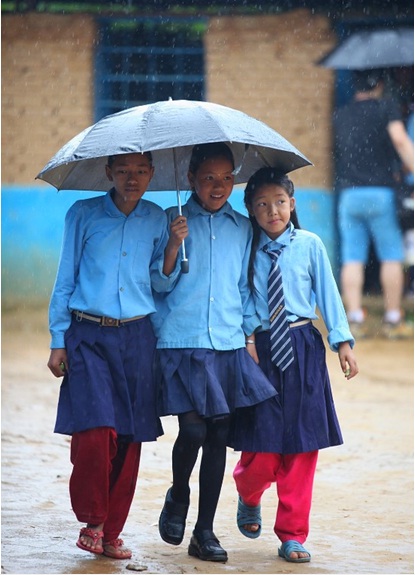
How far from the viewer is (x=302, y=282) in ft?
16.0

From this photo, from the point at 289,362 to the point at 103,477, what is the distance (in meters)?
0.86

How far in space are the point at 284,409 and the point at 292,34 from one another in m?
8.20

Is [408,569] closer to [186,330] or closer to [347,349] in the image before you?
[347,349]

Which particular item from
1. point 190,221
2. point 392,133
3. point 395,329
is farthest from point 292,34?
point 190,221

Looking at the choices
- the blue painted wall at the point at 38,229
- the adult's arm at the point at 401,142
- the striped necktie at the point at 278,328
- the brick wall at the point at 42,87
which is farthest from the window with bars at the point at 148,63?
the striped necktie at the point at 278,328

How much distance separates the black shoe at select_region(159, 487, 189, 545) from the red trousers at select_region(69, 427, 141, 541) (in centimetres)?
17

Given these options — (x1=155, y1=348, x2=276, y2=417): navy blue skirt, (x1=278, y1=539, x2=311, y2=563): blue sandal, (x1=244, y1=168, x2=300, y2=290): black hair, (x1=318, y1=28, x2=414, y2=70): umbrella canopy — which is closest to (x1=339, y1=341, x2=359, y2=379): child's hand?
(x1=155, y1=348, x2=276, y2=417): navy blue skirt

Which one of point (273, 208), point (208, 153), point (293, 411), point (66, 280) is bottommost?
point (293, 411)

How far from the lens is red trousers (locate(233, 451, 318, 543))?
4848 millimetres

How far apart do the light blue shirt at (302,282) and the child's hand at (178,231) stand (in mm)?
397

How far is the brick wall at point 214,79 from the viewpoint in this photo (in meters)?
12.3

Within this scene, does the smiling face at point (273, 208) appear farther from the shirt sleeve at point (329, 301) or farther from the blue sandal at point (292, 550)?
the blue sandal at point (292, 550)

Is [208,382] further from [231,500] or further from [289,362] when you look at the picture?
[231,500]

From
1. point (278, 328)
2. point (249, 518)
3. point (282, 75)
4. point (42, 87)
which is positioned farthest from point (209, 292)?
point (42, 87)
